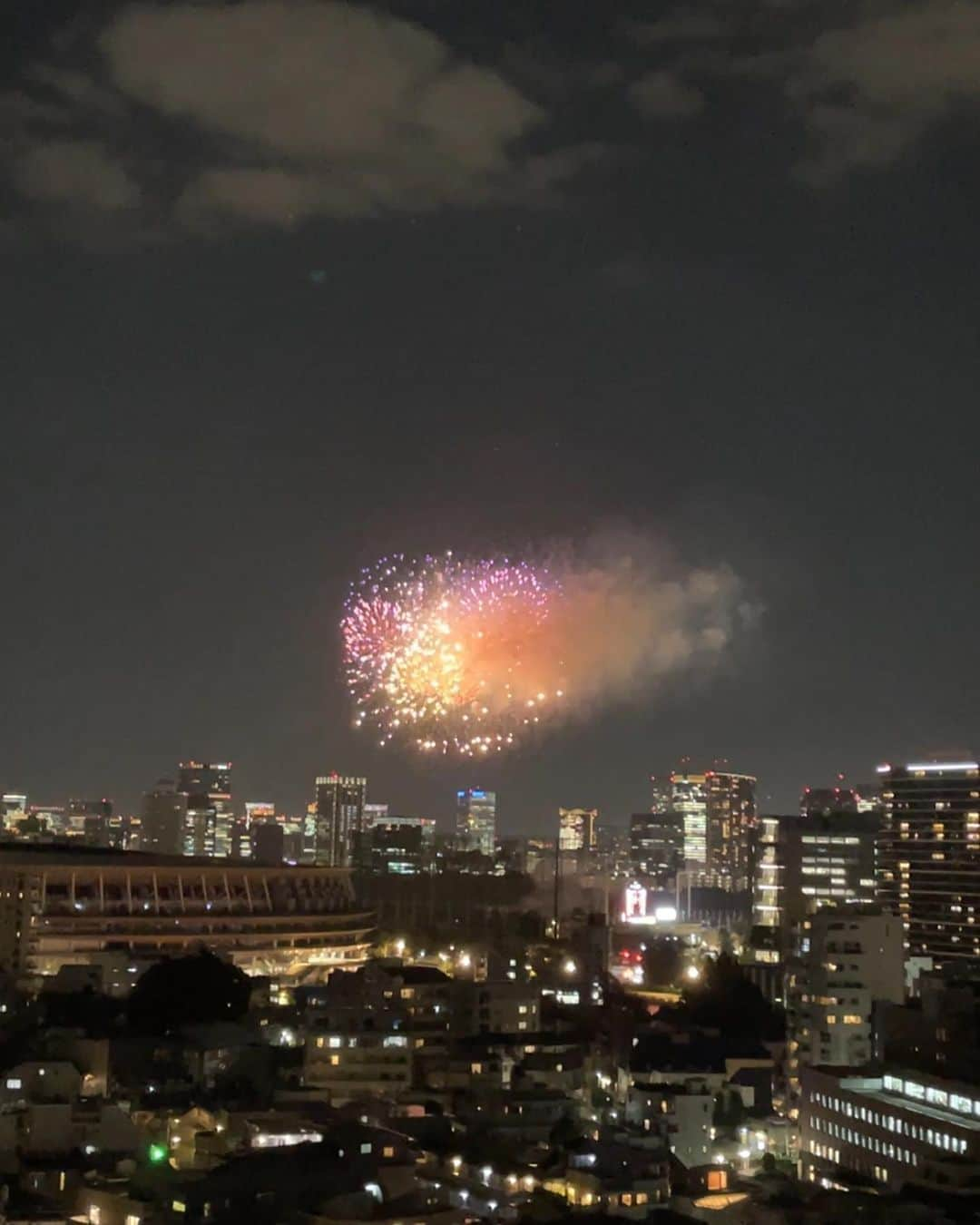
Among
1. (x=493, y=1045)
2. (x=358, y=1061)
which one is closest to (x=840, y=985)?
(x=493, y=1045)

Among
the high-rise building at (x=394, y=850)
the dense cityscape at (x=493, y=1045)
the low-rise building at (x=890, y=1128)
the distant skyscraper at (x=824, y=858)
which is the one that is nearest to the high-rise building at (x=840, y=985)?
the dense cityscape at (x=493, y=1045)

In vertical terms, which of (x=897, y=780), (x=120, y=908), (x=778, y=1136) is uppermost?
(x=897, y=780)

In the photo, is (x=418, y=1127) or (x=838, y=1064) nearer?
(x=418, y=1127)

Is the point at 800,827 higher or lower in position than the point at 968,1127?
higher

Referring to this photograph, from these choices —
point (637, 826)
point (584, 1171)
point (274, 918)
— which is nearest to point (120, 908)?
point (274, 918)

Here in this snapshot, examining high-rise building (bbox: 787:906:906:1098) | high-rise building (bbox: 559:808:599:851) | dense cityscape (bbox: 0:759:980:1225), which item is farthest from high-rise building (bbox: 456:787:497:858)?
high-rise building (bbox: 787:906:906:1098)

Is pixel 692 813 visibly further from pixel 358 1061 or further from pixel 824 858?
pixel 358 1061

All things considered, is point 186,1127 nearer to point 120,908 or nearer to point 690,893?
point 120,908
